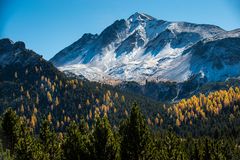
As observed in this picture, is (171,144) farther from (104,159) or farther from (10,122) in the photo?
(10,122)

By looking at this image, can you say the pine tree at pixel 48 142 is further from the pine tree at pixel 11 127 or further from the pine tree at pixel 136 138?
the pine tree at pixel 136 138

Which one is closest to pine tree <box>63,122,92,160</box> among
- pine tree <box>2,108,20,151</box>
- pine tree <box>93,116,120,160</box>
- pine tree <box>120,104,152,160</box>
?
pine tree <box>93,116,120,160</box>

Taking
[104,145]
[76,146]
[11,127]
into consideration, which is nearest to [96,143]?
[104,145]

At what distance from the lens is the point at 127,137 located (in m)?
63.9

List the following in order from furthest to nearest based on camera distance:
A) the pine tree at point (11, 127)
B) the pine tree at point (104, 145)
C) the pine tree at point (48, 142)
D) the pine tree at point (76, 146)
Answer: the pine tree at point (48, 142), the pine tree at point (11, 127), the pine tree at point (76, 146), the pine tree at point (104, 145)

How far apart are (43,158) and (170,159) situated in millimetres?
25320

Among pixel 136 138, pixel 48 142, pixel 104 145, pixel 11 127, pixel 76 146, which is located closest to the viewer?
pixel 104 145

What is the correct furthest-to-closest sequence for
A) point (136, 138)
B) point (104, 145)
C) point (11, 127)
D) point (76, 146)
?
point (11, 127) → point (76, 146) → point (136, 138) → point (104, 145)

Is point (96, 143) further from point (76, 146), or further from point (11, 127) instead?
point (11, 127)

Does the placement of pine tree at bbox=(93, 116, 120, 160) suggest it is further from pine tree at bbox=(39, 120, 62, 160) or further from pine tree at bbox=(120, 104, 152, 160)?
pine tree at bbox=(39, 120, 62, 160)

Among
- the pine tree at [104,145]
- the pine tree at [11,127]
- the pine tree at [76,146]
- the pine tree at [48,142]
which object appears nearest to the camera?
the pine tree at [104,145]

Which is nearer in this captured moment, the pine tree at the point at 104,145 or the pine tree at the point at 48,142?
the pine tree at the point at 104,145

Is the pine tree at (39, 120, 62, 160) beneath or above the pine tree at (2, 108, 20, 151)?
beneath

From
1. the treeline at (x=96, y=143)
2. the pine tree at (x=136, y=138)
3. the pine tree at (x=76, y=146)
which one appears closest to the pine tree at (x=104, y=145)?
the treeline at (x=96, y=143)
